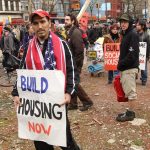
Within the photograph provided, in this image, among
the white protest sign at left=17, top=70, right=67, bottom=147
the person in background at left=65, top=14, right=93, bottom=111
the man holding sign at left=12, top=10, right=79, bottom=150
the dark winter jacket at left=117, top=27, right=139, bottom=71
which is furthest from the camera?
the person in background at left=65, top=14, right=93, bottom=111

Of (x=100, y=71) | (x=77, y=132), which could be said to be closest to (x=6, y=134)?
(x=77, y=132)

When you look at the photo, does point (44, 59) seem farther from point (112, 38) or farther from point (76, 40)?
point (112, 38)

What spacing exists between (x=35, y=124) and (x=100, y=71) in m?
8.24

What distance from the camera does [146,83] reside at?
33.7 ft

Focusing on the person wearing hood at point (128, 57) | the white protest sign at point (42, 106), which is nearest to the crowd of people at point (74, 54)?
the person wearing hood at point (128, 57)

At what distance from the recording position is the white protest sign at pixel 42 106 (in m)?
3.62

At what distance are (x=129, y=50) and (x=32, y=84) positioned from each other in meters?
2.72

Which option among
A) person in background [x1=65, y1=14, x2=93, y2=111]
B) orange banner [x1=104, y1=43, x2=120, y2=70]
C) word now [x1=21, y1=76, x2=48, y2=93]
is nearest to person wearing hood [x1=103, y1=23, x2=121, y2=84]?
orange banner [x1=104, y1=43, x2=120, y2=70]

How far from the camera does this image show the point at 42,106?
373 centimetres

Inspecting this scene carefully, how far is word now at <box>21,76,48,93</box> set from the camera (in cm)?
368

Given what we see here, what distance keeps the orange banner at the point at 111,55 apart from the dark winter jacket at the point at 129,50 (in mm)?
4267

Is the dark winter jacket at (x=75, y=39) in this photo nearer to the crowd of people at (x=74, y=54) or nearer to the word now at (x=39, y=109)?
the crowd of people at (x=74, y=54)

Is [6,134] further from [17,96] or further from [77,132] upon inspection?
[17,96]

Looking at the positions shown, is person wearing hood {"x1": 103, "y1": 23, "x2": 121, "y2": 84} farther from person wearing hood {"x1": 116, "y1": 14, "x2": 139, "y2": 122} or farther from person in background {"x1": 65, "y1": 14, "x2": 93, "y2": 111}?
person wearing hood {"x1": 116, "y1": 14, "x2": 139, "y2": 122}
